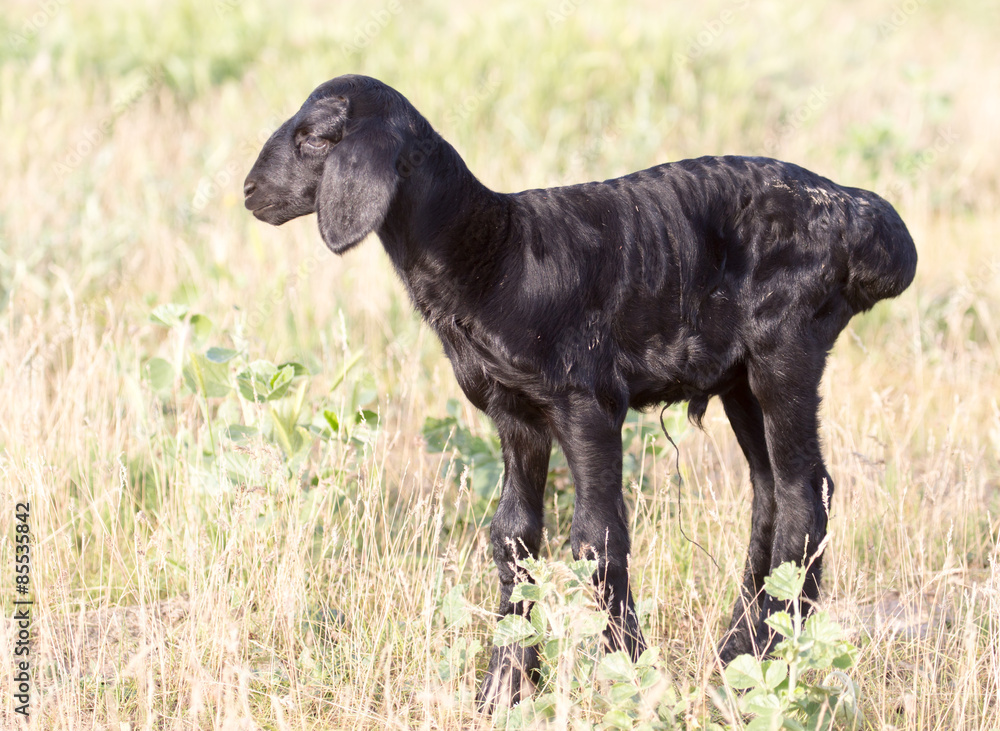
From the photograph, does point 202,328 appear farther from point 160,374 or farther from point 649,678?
point 649,678

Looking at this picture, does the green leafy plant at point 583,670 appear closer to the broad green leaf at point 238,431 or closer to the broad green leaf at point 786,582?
the broad green leaf at point 786,582

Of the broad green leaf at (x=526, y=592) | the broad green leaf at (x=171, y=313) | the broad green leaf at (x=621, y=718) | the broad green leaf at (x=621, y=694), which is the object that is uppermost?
the broad green leaf at (x=171, y=313)

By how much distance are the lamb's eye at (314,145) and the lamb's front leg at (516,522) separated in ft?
3.31

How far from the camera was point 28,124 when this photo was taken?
8.77 metres

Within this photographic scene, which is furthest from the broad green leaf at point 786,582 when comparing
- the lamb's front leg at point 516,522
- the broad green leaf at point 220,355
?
the broad green leaf at point 220,355

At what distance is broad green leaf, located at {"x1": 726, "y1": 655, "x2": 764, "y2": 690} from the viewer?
2.47 m

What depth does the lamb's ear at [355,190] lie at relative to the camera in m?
2.79

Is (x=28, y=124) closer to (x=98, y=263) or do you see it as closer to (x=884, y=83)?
(x=98, y=263)

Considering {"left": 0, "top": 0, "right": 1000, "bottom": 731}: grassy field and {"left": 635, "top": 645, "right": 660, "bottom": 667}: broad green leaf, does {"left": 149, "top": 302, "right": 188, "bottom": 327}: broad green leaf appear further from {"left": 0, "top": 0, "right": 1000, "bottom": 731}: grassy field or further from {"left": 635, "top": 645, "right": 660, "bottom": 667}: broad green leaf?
{"left": 635, "top": 645, "right": 660, "bottom": 667}: broad green leaf

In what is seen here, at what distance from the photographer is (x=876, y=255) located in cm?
324

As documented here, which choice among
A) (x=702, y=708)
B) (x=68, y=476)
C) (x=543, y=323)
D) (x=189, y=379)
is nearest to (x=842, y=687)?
(x=702, y=708)

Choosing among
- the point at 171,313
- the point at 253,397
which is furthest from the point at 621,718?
the point at 171,313

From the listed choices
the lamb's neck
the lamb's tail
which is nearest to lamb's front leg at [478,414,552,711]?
the lamb's neck

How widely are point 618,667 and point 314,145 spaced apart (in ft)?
5.58
